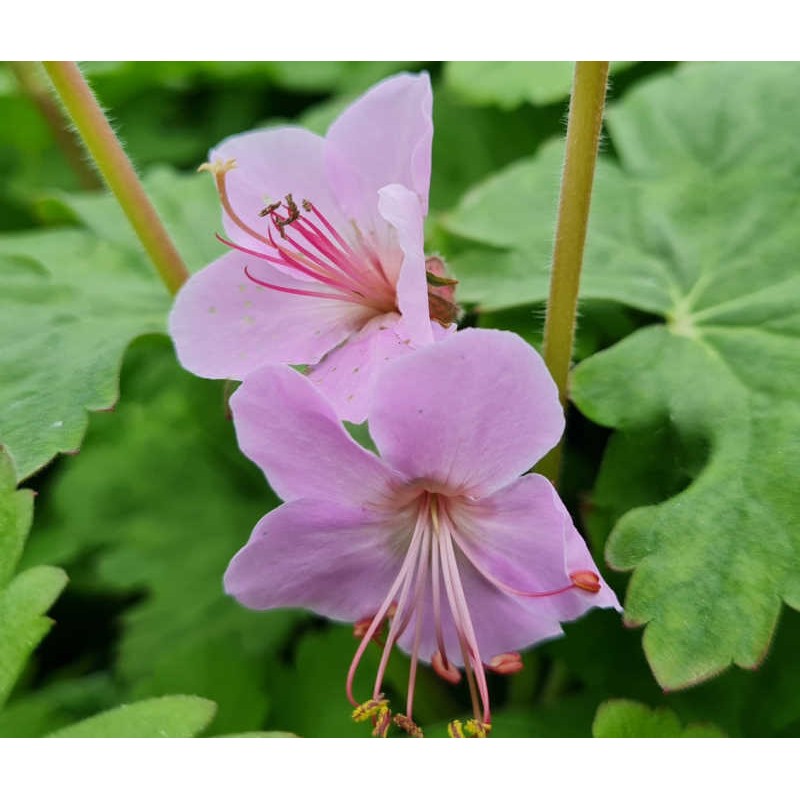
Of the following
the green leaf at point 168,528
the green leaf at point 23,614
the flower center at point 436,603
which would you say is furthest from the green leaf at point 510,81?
the green leaf at point 23,614

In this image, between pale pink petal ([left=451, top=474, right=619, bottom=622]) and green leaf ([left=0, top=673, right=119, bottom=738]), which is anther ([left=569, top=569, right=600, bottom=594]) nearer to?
pale pink petal ([left=451, top=474, right=619, bottom=622])

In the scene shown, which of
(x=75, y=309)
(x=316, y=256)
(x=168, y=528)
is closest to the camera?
(x=316, y=256)

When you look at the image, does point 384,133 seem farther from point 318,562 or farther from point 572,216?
point 318,562

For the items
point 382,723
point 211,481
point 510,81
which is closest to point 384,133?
point 382,723

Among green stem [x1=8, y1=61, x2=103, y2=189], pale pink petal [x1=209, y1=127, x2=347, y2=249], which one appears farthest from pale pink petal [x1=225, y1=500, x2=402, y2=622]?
green stem [x1=8, y1=61, x2=103, y2=189]

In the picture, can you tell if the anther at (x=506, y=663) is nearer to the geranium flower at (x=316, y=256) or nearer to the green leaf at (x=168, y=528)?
the geranium flower at (x=316, y=256)

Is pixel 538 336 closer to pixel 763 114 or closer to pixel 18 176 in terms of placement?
pixel 763 114

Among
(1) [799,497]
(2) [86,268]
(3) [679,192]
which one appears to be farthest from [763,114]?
(2) [86,268]
